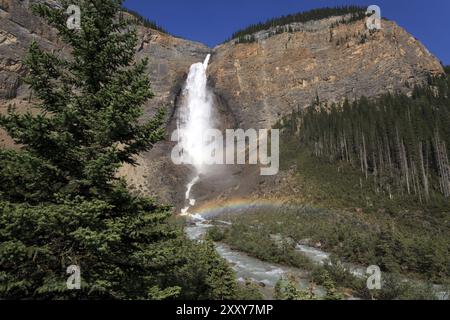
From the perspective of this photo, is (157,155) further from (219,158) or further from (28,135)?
(28,135)

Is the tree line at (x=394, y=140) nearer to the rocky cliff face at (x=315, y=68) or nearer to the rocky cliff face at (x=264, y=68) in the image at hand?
the rocky cliff face at (x=315, y=68)

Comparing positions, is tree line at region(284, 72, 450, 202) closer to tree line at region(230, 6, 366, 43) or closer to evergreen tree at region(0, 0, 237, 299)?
tree line at region(230, 6, 366, 43)

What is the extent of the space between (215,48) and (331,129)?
54.2 meters

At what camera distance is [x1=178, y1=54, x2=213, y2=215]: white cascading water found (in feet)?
264

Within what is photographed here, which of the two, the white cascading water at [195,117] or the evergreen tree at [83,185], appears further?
the white cascading water at [195,117]

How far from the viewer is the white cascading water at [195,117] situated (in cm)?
8041

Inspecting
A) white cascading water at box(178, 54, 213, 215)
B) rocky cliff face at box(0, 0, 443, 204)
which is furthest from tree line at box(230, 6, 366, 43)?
white cascading water at box(178, 54, 213, 215)

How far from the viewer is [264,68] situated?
92500 mm

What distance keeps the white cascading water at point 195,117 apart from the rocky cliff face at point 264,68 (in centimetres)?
241

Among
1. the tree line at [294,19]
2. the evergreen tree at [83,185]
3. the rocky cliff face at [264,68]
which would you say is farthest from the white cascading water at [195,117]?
the evergreen tree at [83,185]

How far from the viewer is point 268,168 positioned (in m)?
63.4

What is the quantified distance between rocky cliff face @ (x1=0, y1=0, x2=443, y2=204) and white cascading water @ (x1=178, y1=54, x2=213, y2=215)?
95.0 inches

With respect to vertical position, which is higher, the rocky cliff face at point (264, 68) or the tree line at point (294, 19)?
the tree line at point (294, 19)

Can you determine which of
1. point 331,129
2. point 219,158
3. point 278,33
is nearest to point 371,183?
point 331,129
